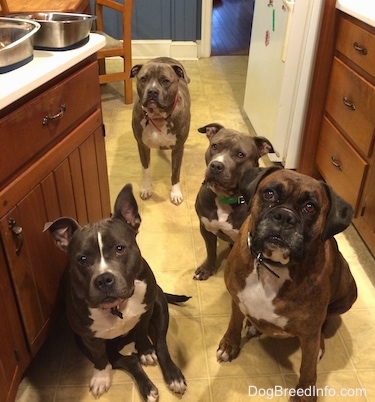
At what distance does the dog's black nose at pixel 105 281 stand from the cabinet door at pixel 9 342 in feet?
0.94

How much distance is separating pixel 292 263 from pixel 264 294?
0.20 meters

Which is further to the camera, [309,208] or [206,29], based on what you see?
[206,29]

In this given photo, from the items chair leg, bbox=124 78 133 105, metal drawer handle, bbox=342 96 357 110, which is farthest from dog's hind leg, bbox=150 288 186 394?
chair leg, bbox=124 78 133 105

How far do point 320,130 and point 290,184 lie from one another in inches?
64.5

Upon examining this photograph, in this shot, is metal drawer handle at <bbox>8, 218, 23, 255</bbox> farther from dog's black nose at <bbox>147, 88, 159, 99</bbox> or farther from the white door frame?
the white door frame

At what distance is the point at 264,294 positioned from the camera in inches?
57.7

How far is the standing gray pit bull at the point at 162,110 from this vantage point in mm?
2498

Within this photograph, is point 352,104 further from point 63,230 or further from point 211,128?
point 63,230

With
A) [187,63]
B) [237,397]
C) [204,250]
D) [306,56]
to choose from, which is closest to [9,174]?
[237,397]

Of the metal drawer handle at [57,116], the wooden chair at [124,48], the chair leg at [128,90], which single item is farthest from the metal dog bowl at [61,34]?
the chair leg at [128,90]

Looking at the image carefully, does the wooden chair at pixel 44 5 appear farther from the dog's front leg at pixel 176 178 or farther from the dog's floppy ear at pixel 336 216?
the dog's floppy ear at pixel 336 216

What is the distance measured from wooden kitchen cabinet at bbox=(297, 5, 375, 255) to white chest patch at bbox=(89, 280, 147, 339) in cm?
128

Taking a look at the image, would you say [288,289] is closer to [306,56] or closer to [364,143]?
[364,143]

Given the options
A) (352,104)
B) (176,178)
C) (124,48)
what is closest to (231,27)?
(124,48)
